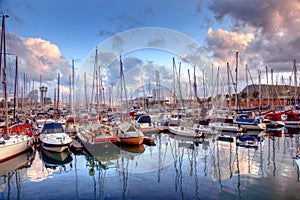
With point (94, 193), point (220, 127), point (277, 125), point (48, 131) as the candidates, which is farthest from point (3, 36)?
point (277, 125)

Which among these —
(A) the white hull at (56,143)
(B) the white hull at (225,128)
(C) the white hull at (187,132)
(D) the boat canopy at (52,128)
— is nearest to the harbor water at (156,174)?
(A) the white hull at (56,143)

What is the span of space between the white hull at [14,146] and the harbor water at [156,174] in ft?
1.87

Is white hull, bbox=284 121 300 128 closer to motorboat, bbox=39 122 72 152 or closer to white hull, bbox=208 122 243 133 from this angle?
white hull, bbox=208 122 243 133

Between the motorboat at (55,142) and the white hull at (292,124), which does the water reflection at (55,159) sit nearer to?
the motorboat at (55,142)

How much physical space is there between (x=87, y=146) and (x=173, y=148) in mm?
7864

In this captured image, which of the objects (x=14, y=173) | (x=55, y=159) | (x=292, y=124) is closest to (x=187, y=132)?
(x=55, y=159)

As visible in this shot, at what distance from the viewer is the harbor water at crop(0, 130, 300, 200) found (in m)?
11.1

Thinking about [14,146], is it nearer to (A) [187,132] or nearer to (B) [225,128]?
(A) [187,132]

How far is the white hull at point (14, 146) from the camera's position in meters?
17.6

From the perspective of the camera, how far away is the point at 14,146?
18.8 m

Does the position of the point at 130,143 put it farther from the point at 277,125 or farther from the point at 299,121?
the point at 299,121

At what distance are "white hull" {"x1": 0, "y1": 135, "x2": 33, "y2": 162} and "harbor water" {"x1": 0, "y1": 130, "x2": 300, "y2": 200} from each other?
0.57 m

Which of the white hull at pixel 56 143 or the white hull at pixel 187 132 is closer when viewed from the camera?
the white hull at pixel 56 143

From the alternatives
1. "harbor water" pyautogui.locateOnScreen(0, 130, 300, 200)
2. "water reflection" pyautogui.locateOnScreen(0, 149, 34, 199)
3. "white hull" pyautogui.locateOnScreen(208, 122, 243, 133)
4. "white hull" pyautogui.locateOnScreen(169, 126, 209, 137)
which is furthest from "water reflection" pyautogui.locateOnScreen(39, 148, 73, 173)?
"white hull" pyautogui.locateOnScreen(208, 122, 243, 133)
